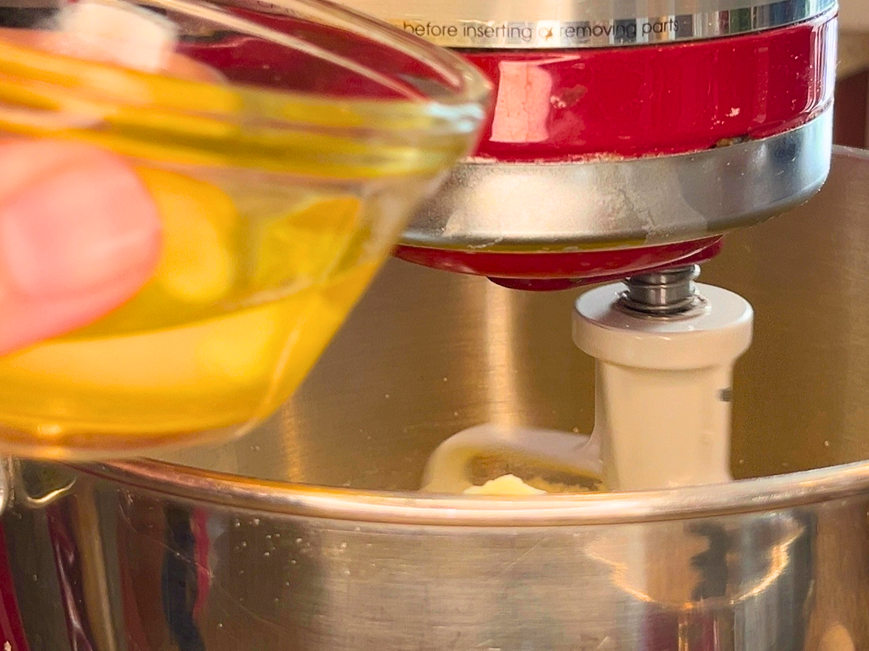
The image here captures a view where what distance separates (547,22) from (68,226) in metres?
0.20

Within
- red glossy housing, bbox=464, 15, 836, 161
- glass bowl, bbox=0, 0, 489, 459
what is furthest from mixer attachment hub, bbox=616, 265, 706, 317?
glass bowl, bbox=0, 0, 489, 459

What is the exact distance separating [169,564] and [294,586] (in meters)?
0.04

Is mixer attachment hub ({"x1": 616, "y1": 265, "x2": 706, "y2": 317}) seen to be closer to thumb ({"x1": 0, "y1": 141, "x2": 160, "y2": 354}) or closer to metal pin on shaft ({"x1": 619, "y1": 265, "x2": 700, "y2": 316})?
metal pin on shaft ({"x1": 619, "y1": 265, "x2": 700, "y2": 316})

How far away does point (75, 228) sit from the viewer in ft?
0.68

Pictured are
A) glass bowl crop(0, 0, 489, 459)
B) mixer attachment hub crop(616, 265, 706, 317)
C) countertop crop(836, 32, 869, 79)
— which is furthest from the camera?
countertop crop(836, 32, 869, 79)

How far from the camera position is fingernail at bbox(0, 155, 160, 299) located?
0.21 m

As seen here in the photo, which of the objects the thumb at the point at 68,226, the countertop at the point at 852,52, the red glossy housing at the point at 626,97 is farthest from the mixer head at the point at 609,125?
the countertop at the point at 852,52

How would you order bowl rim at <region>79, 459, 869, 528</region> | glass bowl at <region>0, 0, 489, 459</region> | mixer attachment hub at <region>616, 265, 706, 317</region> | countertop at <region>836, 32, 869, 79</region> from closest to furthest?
glass bowl at <region>0, 0, 489, 459</region>
bowl rim at <region>79, 459, 869, 528</region>
mixer attachment hub at <region>616, 265, 706, 317</region>
countertop at <region>836, 32, 869, 79</region>

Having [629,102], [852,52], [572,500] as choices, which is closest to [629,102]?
[629,102]

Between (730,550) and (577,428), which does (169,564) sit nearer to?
(730,550)

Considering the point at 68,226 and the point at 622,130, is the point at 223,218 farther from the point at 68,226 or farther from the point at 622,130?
the point at 622,130

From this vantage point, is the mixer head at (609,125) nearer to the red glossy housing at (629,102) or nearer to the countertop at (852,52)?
the red glossy housing at (629,102)

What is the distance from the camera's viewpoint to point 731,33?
391mm

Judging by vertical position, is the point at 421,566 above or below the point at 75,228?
below
